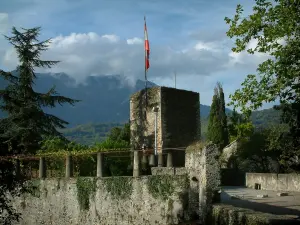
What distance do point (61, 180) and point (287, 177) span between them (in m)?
12.9

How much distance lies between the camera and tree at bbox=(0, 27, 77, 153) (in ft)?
98.1

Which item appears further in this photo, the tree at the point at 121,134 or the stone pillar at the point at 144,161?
the tree at the point at 121,134

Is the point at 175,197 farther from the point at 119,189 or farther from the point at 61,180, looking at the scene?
the point at 61,180

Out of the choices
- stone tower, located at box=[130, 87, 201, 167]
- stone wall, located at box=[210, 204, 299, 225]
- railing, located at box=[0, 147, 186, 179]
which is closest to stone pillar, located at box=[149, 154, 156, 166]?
railing, located at box=[0, 147, 186, 179]

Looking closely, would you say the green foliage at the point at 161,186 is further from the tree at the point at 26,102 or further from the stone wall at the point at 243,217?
the tree at the point at 26,102

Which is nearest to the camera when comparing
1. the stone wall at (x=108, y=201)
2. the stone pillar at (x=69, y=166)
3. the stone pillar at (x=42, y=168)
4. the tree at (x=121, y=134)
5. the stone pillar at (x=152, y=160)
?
the stone wall at (x=108, y=201)

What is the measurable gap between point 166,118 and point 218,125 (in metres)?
25.7

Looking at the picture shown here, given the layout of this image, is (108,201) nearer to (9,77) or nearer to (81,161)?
(81,161)

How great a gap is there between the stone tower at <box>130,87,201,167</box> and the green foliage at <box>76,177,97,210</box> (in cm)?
508

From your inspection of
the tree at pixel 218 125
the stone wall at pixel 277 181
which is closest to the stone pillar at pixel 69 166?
the stone wall at pixel 277 181

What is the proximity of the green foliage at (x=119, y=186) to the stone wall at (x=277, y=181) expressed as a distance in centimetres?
1219

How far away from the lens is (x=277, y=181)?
85.7 ft

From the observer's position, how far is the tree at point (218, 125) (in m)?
46.6

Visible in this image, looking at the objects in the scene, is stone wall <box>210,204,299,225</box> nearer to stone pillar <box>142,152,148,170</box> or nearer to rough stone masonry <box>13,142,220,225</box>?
rough stone masonry <box>13,142,220,225</box>
